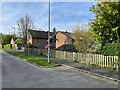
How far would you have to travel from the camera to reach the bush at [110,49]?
18064 mm

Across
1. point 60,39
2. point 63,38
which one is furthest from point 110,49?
point 60,39

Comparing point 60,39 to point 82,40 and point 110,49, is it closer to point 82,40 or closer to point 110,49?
point 82,40

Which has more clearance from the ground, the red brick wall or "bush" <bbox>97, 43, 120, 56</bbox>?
the red brick wall

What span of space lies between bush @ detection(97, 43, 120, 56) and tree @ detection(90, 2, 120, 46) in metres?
1.35

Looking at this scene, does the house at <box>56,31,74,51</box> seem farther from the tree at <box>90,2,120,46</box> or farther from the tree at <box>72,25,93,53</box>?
the tree at <box>90,2,120,46</box>

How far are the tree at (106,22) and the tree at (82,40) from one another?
406cm

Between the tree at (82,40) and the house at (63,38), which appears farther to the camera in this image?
the house at (63,38)

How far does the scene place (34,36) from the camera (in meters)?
77.8

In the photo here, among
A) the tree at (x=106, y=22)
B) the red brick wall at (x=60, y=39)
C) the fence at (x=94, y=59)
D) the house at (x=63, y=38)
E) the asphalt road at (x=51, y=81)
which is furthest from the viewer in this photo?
the red brick wall at (x=60, y=39)

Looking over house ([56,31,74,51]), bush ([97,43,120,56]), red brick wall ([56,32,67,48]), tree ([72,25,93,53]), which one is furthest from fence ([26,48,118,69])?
red brick wall ([56,32,67,48])

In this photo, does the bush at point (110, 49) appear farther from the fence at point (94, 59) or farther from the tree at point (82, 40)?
the tree at point (82, 40)

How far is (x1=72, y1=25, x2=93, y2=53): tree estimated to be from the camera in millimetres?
26958

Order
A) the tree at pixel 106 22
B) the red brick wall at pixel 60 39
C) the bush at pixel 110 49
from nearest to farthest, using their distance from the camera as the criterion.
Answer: the bush at pixel 110 49, the tree at pixel 106 22, the red brick wall at pixel 60 39

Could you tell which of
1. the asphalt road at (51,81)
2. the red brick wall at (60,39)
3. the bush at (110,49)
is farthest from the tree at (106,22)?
the red brick wall at (60,39)
